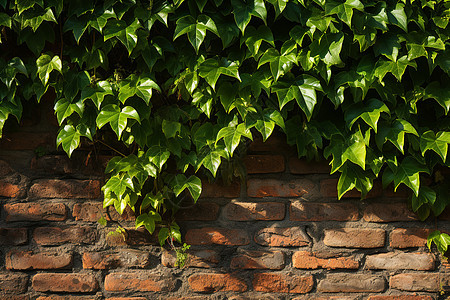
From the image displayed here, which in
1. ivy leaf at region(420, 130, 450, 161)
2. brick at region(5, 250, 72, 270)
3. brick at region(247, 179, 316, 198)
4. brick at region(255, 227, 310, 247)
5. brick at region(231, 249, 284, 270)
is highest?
ivy leaf at region(420, 130, 450, 161)

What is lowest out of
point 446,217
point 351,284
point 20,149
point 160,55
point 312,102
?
point 351,284

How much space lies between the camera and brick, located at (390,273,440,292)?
152cm

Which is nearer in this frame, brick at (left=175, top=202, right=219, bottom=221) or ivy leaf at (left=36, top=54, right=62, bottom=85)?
ivy leaf at (left=36, top=54, right=62, bottom=85)

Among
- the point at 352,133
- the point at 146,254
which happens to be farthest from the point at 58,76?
the point at 352,133

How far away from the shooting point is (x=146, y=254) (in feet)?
5.01

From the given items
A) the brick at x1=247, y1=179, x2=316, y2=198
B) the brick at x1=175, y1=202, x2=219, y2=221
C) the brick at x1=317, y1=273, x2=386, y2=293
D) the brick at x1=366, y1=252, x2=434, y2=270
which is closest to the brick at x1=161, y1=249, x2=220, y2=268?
the brick at x1=175, y1=202, x2=219, y2=221

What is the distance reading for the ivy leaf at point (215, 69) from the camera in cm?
138

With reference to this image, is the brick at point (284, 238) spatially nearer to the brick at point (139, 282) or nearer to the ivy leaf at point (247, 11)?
the brick at point (139, 282)

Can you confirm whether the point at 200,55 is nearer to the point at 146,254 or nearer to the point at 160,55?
the point at 160,55

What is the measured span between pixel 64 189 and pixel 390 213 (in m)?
1.14

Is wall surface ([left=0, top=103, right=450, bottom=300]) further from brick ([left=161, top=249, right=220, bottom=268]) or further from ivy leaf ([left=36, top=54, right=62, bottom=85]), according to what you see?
ivy leaf ([left=36, top=54, right=62, bottom=85])

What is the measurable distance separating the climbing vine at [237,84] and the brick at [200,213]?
0.17 ft

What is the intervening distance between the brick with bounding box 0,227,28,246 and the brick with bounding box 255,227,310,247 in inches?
31.7

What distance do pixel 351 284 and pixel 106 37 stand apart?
1.15 meters
